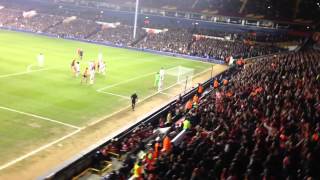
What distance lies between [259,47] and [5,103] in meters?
37.9

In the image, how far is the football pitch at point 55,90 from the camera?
65.1 ft

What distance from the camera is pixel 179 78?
1433 inches

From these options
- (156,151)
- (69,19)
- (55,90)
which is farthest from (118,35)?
(156,151)

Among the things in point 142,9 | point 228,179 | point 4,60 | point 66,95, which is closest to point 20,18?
point 142,9

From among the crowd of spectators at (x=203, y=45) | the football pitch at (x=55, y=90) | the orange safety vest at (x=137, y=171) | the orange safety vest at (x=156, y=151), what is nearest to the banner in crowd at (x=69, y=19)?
the crowd of spectators at (x=203, y=45)

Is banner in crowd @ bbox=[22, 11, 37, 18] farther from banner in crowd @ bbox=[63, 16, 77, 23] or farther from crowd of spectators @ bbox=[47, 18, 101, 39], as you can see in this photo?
crowd of spectators @ bbox=[47, 18, 101, 39]

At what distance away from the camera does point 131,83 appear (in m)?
33.9

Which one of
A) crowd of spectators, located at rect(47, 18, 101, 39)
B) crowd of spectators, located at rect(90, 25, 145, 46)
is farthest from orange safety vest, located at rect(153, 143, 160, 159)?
crowd of spectators, located at rect(47, 18, 101, 39)

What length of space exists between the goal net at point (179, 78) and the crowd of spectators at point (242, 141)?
12575mm

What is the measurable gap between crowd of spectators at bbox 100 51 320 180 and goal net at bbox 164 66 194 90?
495 inches

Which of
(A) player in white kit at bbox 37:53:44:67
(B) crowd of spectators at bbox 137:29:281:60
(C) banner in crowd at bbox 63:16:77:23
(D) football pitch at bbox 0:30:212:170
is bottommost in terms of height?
(D) football pitch at bbox 0:30:212:170

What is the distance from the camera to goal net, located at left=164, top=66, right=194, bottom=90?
113ft

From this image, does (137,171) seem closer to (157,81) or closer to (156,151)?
(156,151)

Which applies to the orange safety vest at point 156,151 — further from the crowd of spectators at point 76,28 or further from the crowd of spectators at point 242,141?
the crowd of spectators at point 76,28
